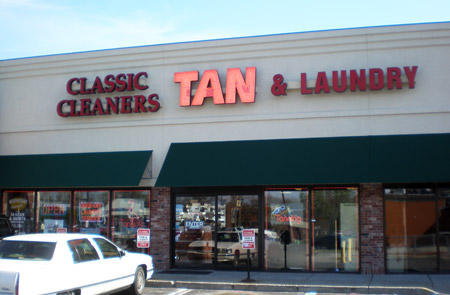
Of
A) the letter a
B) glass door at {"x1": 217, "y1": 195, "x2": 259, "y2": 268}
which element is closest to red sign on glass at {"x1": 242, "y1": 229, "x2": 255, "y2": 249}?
glass door at {"x1": 217, "y1": 195, "x2": 259, "y2": 268}

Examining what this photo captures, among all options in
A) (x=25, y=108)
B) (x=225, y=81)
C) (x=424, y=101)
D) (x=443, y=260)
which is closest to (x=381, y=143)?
(x=424, y=101)

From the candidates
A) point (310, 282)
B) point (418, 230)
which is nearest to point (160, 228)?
point (310, 282)

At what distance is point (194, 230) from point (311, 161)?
14.4ft

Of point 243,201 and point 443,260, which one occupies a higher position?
point 243,201

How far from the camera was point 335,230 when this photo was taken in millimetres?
14688

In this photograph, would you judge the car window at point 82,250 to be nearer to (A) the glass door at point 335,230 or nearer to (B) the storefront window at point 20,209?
(A) the glass door at point 335,230

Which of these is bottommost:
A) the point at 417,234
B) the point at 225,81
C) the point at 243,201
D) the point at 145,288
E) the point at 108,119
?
the point at 145,288

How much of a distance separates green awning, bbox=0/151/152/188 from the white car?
4.69 m

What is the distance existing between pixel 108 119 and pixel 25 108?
351cm

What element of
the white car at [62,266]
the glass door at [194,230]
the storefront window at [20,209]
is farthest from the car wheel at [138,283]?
the storefront window at [20,209]

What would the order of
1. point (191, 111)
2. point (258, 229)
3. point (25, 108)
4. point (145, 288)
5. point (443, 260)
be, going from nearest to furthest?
1. point (145, 288)
2. point (443, 260)
3. point (258, 229)
4. point (191, 111)
5. point (25, 108)

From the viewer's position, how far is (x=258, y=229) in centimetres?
1522

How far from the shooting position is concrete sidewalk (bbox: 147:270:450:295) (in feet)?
39.2

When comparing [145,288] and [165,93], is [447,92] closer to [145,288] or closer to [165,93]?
[165,93]
